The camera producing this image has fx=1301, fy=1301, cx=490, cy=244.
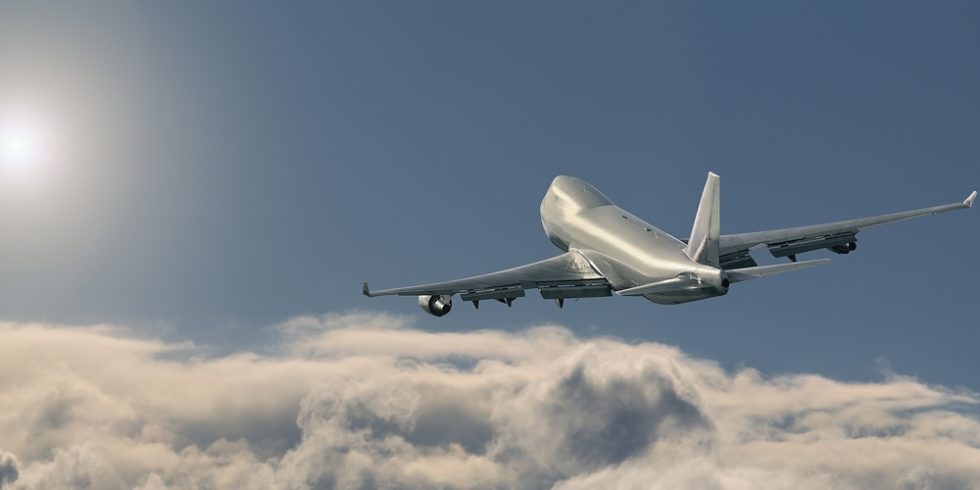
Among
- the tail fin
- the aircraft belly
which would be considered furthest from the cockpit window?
the tail fin

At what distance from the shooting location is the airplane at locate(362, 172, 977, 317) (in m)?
76.4

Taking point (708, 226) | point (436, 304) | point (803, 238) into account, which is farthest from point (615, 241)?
point (803, 238)

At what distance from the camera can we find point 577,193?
98000 millimetres

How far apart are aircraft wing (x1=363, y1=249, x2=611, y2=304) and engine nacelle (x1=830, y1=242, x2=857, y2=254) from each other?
18.4m

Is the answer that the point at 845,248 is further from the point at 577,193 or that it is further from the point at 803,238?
the point at 577,193

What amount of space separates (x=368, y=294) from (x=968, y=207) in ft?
144

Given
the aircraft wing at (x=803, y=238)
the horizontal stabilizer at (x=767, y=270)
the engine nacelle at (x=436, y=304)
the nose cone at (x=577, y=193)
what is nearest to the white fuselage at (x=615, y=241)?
the nose cone at (x=577, y=193)

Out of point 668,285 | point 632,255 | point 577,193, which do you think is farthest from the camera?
point 577,193

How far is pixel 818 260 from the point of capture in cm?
6950

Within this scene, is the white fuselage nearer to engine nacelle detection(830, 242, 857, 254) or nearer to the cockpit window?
the cockpit window

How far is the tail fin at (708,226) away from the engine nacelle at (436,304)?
59.2 feet

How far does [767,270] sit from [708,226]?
221 inches

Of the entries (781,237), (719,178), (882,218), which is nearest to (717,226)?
(719,178)

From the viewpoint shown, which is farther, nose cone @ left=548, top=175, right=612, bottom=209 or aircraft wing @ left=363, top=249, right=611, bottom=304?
nose cone @ left=548, top=175, right=612, bottom=209
